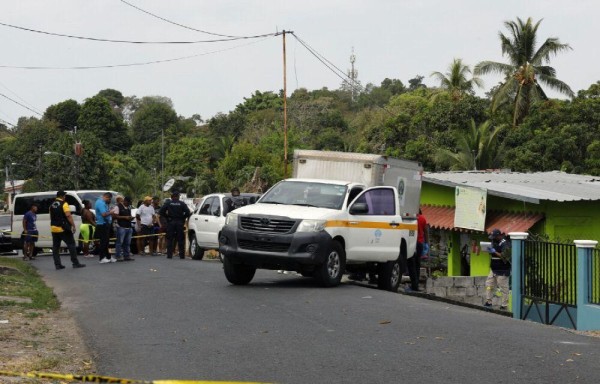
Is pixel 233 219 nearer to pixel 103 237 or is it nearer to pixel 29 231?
pixel 103 237

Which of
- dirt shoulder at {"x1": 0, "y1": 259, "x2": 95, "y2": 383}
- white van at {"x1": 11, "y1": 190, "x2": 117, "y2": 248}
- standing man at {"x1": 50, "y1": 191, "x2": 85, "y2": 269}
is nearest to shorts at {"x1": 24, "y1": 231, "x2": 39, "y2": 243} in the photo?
white van at {"x1": 11, "y1": 190, "x2": 117, "y2": 248}

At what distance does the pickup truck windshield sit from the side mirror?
0.70ft

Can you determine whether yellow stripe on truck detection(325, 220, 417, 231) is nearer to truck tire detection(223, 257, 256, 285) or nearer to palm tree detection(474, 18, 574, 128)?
truck tire detection(223, 257, 256, 285)

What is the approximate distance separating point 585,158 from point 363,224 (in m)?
29.2

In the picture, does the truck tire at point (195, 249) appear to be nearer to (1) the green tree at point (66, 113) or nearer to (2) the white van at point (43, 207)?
(2) the white van at point (43, 207)

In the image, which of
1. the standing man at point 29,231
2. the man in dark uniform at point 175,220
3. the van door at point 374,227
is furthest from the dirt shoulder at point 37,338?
the standing man at point 29,231

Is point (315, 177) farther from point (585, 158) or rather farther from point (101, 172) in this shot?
point (101, 172)

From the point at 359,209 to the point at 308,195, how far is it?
98 cm

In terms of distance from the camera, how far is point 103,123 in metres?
97.6

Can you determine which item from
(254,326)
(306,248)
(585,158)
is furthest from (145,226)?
(585,158)

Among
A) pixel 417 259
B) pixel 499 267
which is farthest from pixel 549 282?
pixel 417 259

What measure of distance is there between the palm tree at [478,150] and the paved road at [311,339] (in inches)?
1174

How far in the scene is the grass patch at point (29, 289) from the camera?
1406 centimetres

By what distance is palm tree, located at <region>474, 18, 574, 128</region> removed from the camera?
52.6m
